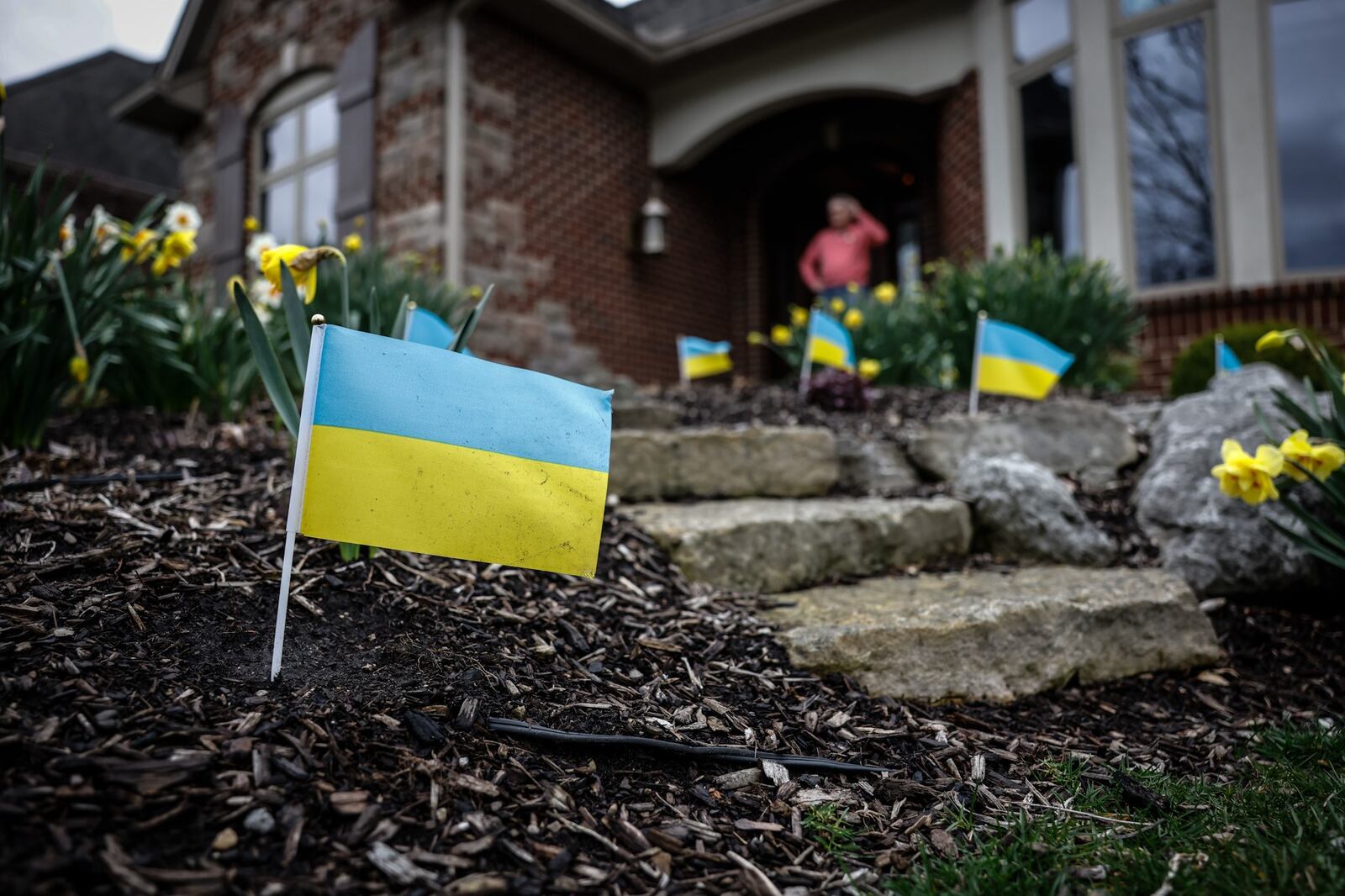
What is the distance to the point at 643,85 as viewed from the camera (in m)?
8.23

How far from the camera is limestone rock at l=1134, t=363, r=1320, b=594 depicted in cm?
253

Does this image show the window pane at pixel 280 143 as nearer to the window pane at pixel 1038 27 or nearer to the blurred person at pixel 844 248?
the blurred person at pixel 844 248

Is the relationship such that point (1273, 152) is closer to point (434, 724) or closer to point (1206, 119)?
point (1206, 119)

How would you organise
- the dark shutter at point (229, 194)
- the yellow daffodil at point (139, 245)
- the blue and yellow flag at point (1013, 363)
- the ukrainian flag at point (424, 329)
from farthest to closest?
1. the dark shutter at point (229, 194)
2. the blue and yellow flag at point (1013, 363)
3. the yellow daffodil at point (139, 245)
4. the ukrainian flag at point (424, 329)

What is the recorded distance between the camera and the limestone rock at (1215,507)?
8.29ft

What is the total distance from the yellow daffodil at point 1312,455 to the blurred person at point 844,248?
5.32 m

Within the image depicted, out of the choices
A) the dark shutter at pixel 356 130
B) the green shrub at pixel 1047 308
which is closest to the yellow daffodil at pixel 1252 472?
the green shrub at pixel 1047 308

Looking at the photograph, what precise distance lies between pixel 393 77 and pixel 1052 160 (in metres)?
5.48

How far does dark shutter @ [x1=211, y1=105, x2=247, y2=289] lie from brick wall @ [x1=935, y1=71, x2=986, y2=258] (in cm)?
681

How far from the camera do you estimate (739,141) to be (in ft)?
29.6

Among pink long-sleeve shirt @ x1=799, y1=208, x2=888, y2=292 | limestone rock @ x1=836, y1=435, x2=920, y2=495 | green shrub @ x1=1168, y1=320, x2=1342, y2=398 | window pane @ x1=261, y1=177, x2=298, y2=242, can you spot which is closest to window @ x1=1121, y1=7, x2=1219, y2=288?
green shrub @ x1=1168, y1=320, x2=1342, y2=398

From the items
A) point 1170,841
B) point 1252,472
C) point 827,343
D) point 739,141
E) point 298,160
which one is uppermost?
point 739,141

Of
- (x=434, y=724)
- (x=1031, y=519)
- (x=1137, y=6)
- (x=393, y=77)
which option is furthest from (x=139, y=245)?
(x=1137, y=6)

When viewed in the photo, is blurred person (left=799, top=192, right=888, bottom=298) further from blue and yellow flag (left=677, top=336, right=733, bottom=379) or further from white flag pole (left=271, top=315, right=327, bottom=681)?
white flag pole (left=271, top=315, right=327, bottom=681)
